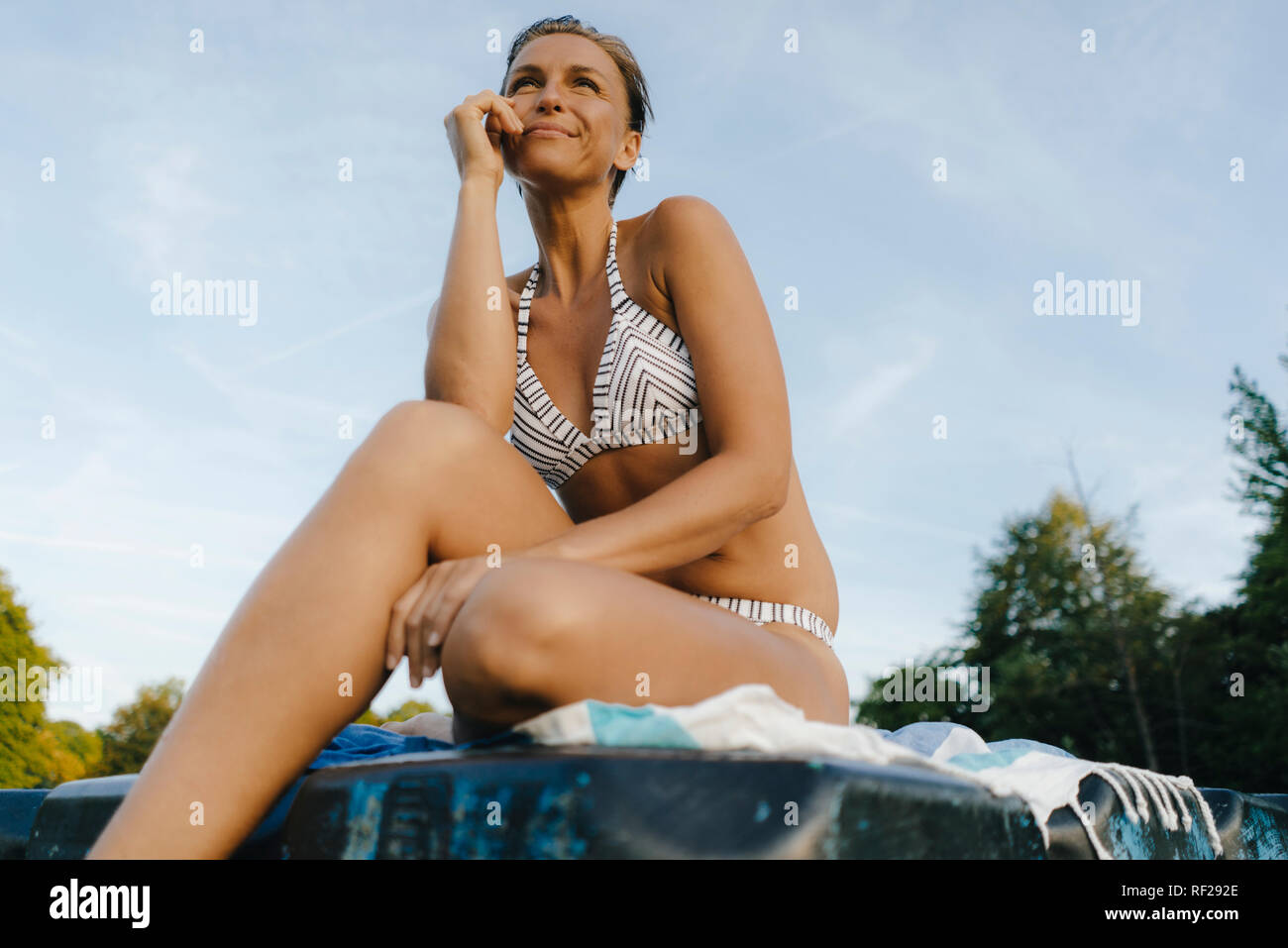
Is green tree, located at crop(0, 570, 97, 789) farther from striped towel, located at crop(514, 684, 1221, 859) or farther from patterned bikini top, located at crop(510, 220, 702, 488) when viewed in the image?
striped towel, located at crop(514, 684, 1221, 859)

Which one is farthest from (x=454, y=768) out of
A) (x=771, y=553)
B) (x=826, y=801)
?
(x=771, y=553)

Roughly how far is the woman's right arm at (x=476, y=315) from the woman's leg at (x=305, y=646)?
585mm

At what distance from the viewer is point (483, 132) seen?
8.13 ft

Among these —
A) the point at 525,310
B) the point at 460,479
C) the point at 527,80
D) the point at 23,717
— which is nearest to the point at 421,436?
the point at 460,479

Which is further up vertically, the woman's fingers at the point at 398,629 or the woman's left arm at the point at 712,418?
the woman's left arm at the point at 712,418

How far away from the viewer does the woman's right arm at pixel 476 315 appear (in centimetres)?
224

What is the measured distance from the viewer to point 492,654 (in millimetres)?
1311

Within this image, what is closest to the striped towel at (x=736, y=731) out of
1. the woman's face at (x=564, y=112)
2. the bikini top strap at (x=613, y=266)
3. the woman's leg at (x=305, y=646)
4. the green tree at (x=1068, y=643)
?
the woman's leg at (x=305, y=646)

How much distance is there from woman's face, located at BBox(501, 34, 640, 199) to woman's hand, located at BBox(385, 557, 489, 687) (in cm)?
Answer: 128

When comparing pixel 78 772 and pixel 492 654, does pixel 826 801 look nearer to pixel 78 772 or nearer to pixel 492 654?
pixel 492 654

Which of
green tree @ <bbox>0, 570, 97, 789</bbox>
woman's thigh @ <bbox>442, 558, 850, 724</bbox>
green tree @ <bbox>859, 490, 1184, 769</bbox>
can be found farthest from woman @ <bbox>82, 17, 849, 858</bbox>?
green tree @ <bbox>0, 570, 97, 789</bbox>

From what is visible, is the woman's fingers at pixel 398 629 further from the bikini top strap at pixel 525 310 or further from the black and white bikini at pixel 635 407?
the bikini top strap at pixel 525 310

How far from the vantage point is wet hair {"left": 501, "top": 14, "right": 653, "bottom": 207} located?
2.68 meters
